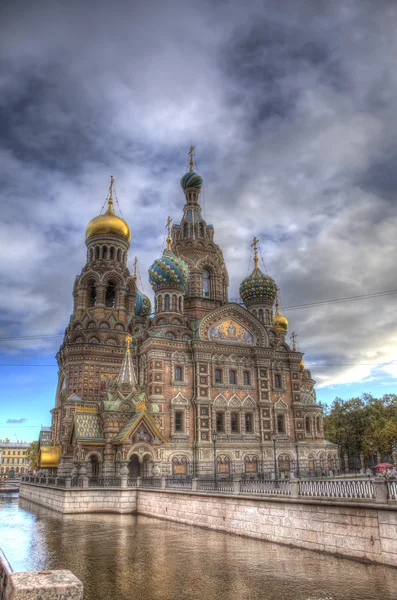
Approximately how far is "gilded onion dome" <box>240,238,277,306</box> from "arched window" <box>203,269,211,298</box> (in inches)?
121

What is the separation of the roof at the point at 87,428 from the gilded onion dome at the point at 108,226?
631 inches

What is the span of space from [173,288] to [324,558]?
2581cm

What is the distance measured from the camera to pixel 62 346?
38.5 m

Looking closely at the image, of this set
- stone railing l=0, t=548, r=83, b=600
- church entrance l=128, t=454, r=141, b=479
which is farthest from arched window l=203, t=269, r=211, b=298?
stone railing l=0, t=548, r=83, b=600

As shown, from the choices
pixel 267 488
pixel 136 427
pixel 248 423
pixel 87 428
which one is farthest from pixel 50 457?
pixel 267 488

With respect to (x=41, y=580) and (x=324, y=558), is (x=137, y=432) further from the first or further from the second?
(x=41, y=580)

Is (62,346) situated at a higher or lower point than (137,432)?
higher

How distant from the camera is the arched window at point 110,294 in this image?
39844 millimetres

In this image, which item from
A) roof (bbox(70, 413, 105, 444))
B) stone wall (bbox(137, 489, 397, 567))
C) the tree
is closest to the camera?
stone wall (bbox(137, 489, 397, 567))

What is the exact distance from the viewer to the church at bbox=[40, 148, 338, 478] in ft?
98.8

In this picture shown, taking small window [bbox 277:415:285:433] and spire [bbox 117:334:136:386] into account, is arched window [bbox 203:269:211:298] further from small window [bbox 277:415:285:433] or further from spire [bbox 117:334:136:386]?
small window [bbox 277:415:285:433]

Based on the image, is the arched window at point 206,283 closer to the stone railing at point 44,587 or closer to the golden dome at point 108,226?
the golden dome at point 108,226

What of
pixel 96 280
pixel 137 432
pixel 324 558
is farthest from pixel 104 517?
pixel 96 280

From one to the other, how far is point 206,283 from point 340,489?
29459mm
